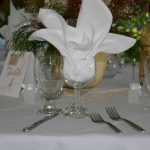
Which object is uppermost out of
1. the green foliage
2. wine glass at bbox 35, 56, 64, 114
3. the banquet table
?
the green foliage

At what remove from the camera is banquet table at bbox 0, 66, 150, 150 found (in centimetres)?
87

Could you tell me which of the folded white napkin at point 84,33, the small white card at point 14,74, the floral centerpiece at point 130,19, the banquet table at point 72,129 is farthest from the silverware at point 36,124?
the floral centerpiece at point 130,19

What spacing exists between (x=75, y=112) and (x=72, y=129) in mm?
154

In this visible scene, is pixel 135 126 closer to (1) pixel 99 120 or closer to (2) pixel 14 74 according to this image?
(1) pixel 99 120

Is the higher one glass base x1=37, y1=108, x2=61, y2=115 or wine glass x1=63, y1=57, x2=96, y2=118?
wine glass x1=63, y1=57, x2=96, y2=118

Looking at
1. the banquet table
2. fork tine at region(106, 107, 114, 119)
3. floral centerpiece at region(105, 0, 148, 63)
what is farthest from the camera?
floral centerpiece at region(105, 0, 148, 63)

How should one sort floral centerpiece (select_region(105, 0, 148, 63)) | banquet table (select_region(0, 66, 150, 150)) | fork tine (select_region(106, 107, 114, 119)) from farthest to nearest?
floral centerpiece (select_region(105, 0, 148, 63))
fork tine (select_region(106, 107, 114, 119))
banquet table (select_region(0, 66, 150, 150))

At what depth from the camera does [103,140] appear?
2.86 feet

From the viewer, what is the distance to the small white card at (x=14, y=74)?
1308 mm

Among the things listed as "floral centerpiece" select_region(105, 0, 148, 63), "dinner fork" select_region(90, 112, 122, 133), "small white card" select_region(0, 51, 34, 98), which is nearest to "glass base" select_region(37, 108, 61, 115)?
"dinner fork" select_region(90, 112, 122, 133)

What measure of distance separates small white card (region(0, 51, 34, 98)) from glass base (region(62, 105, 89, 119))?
0.81 feet

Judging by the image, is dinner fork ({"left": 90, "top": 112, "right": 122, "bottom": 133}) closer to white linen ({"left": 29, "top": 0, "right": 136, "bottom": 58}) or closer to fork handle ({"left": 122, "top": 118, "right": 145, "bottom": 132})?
fork handle ({"left": 122, "top": 118, "right": 145, "bottom": 132})

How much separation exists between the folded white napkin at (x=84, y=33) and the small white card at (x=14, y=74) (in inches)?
8.0

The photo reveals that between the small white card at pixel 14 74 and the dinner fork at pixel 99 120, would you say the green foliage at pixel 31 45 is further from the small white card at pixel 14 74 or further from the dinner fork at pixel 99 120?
the dinner fork at pixel 99 120
